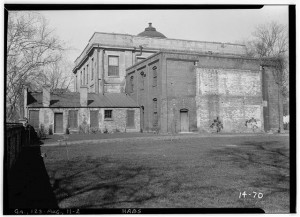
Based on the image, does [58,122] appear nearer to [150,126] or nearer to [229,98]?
[150,126]

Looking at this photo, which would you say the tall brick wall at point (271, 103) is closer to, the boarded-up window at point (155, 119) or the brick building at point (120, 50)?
the brick building at point (120, 50)

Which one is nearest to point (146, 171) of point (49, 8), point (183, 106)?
point (49, 8)

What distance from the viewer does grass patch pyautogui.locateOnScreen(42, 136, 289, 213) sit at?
5.71 metres

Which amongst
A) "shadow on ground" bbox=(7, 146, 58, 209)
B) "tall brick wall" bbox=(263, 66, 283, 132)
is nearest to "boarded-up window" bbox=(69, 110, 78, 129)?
"shadow on ground" bbox=(7, 146, 58, 209)

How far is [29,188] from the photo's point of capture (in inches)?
259

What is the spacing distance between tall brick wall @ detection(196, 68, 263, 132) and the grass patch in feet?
44.4

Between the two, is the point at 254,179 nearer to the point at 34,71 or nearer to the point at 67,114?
the point at 34,71

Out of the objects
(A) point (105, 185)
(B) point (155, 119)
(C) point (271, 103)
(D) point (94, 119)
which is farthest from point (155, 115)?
(A) point (105, 185)

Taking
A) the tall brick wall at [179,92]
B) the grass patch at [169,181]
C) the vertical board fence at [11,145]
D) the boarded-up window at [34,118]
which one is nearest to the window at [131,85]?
the tall brick wall at [179,92]

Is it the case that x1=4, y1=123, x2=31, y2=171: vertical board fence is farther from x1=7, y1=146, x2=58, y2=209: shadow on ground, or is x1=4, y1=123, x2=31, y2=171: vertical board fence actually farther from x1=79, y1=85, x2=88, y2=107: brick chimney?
x1=79, y1=85, x2=88, y2=107: brick chimney

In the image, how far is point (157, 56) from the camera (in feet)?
78.8

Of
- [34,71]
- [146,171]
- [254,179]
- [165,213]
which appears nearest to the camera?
[165,213]

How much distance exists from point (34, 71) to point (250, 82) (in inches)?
733

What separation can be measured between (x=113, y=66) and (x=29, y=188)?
2508 centimetres
